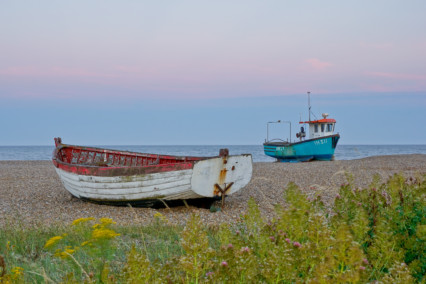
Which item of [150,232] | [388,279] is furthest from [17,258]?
[388,279]

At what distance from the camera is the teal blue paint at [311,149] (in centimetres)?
2869

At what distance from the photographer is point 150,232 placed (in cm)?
662

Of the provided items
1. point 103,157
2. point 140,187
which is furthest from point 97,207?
point 103,157

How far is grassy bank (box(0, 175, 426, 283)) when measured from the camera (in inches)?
81.7

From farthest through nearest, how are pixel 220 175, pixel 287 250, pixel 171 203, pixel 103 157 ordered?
pixel 103 157 < pixel 171 203 < pixel 220 175 < pixel 287 250

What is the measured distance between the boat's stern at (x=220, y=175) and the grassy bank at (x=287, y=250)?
2871 millimetres

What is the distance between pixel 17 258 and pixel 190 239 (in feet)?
12.2

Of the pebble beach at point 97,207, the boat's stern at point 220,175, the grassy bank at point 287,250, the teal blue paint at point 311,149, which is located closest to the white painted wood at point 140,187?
the boat's stern at point 220,175

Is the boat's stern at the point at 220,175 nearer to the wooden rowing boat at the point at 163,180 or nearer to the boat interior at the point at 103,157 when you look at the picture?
the wooden rowing boat at the point at 163,180

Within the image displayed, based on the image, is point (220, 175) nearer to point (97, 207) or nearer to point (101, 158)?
point (97, 207)

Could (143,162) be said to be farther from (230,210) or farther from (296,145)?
(296,145)

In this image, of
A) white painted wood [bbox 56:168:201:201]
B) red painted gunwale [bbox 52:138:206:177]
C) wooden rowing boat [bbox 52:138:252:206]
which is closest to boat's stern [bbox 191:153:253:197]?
wooden rowing boat [bbox 52:138:252:206]

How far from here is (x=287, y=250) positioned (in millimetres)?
2303

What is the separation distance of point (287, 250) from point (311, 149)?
2736 centimetres
